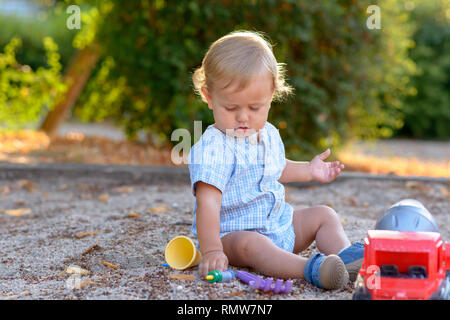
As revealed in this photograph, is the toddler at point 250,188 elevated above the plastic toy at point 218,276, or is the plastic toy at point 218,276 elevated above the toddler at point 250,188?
the toddler at point 250,188

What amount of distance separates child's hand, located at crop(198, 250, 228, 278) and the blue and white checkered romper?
22 centimetres

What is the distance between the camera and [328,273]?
194 cm

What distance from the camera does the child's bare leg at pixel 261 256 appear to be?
2.09 metres

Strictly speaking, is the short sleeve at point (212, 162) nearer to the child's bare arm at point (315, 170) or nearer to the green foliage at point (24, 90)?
the child's bare arm at point (315, 170)

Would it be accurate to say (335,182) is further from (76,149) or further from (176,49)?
(76,149)

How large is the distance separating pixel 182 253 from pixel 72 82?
540cm

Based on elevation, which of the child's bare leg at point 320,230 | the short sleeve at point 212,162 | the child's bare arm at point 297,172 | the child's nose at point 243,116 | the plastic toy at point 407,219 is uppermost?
the child's nose at point 243,116

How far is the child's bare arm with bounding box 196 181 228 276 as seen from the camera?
206 centimetres

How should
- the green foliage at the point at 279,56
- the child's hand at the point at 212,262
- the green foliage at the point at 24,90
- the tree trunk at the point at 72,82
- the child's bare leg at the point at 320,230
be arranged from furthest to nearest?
the tree trunk at the point at 72,82 → the green foliage at the point at 24,90 → the green foliage at the point at 279,56 → the child's bare leg at the point at 320,230 → the child's hand at the point at 212,262

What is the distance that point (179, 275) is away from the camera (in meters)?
2.06

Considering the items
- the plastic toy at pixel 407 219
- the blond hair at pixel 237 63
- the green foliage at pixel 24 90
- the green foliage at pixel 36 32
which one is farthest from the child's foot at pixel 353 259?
the green foliage at pixel 36 32

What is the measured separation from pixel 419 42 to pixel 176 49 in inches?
321

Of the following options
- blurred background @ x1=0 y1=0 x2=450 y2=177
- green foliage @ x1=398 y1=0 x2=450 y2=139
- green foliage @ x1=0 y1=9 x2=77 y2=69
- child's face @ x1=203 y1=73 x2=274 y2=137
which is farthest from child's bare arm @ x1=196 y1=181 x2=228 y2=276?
green foliage @ x1=398 y1=0 x2=450 y2=139

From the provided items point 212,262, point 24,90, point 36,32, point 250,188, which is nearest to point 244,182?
point 250,188
